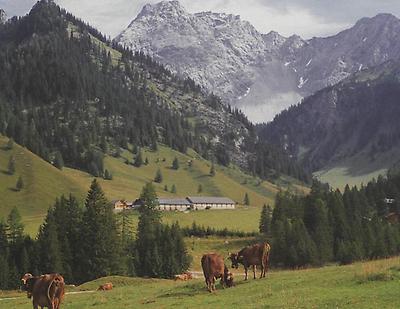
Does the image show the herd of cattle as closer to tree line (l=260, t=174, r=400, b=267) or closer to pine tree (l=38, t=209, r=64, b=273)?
pine tree (l=38, t=209, r=64, b=273)

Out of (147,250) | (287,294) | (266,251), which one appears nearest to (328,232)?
(147,250)

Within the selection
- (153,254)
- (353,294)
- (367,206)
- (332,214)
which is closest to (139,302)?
(353,294)

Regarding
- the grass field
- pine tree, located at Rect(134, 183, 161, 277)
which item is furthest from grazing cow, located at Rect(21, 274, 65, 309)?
pine tree, located at Rect(134, 183, 161, 277)

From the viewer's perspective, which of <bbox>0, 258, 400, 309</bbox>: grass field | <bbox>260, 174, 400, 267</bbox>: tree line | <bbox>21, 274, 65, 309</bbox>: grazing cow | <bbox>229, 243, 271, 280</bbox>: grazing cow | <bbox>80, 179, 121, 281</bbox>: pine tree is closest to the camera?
<bbox>0, 258, 400, 309</bbox>: grass field

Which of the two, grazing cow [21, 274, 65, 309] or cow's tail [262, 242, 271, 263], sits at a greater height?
cow's tail [262, 242, 271, 263]

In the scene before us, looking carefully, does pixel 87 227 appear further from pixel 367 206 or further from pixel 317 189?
pixel 367 206

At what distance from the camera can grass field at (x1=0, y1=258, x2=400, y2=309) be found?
29594 millimetres

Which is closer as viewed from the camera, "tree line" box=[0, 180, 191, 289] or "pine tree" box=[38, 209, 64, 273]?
"pine tree" box=[38, 209, 64, 273]

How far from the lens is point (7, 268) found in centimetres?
10038

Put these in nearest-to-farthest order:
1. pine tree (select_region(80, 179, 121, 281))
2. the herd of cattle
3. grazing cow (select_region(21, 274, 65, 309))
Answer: grazing cow (select_region(21, 274, 65, 309))
the herd of cattle
pine tree (select_region(80, 179, 121, 281))

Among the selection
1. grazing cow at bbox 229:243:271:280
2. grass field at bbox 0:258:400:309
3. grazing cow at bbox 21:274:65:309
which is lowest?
grass field at bbox 0:258:400:309

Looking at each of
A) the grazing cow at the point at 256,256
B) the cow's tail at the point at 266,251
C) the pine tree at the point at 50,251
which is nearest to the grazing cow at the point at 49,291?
the grazing cow at the point at 256,256

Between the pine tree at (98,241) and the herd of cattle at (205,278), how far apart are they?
6560 centimetres

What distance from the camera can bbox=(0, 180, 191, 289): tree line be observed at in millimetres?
103000
